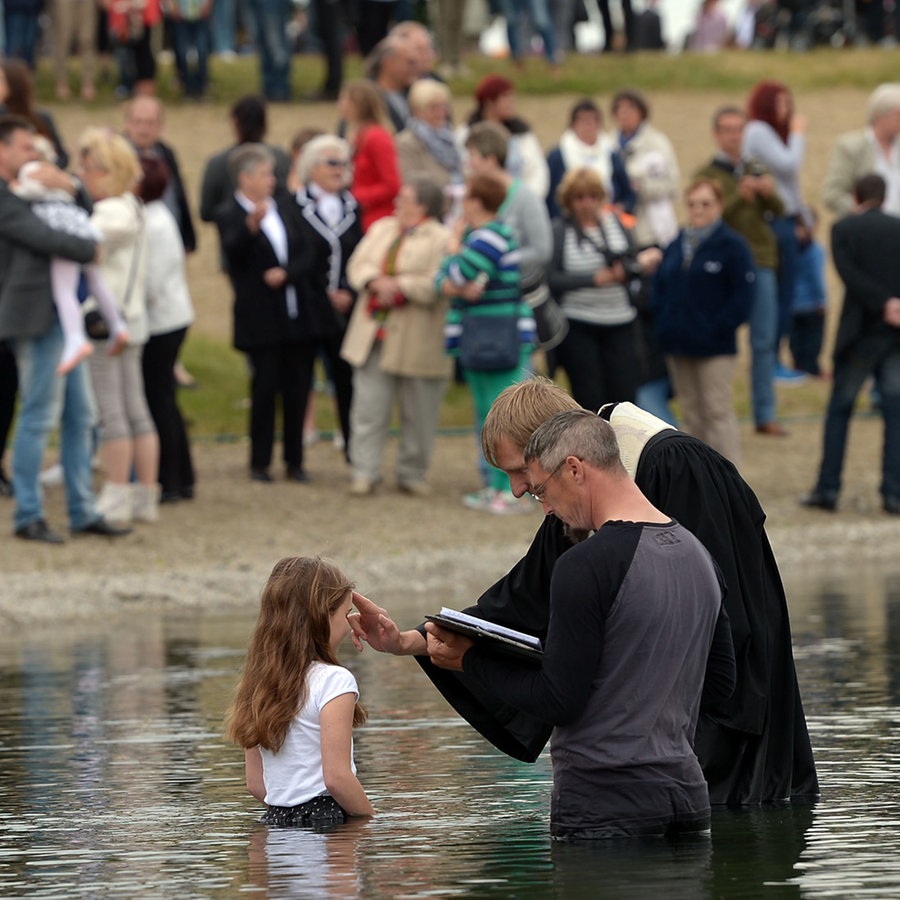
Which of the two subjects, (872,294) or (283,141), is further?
(283,141)

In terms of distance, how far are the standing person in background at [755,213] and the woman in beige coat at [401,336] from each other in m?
2.95

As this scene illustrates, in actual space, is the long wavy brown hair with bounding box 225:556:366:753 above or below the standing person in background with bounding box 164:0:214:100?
below

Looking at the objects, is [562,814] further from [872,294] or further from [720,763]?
[872,294]

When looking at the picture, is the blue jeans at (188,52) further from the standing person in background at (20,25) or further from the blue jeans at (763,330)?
the blue jeans at (763,330)

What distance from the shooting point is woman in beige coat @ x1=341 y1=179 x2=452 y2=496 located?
1609 centimetres

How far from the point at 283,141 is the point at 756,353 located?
958cm

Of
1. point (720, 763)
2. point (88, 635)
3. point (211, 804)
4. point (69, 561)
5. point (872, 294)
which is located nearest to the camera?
point (720, 763)

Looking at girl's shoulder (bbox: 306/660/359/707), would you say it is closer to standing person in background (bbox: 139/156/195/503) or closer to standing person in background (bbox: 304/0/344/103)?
standing person in background (bbox: 139/156/195/503)

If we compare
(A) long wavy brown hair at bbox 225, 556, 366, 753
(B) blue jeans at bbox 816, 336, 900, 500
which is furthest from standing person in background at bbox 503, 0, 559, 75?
(A) long wavy brown hair at bbox 225, 556, 366, 753

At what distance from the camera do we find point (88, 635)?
43.7 feet

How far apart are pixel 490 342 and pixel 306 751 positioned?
8456 millimetres

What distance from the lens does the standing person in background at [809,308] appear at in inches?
864

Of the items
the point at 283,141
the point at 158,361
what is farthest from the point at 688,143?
the point at 158,361

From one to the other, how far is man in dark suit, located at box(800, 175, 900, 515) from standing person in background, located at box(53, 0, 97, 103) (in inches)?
490
